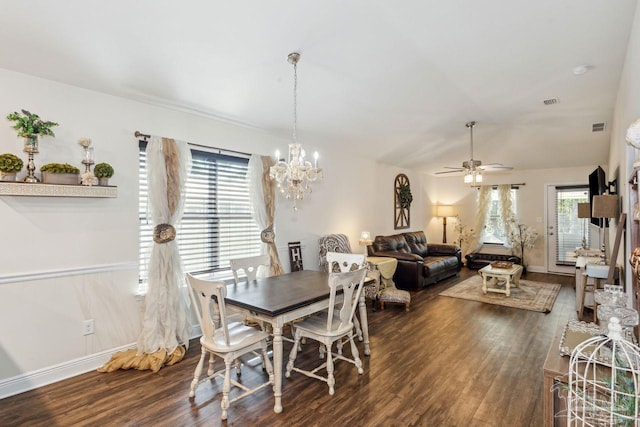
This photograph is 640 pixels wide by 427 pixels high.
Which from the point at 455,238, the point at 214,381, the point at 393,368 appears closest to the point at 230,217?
the point at 214,381

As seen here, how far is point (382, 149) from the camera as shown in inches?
237

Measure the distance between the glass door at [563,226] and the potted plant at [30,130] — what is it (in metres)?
9.01

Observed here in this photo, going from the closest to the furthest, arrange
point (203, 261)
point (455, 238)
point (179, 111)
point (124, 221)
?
point (124, 221) → point (179, 111) → point (203, 261) → point (455, 238)

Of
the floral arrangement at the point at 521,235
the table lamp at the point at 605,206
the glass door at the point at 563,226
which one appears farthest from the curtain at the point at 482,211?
the table lamp at the point at 605,206

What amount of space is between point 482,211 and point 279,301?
731 cm

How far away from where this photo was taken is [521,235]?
770 centimetres

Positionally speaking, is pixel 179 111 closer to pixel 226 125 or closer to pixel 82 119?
pixel 226 125

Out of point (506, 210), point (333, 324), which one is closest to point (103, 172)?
point (333, 324)

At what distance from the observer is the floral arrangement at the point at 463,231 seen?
28.0 feet

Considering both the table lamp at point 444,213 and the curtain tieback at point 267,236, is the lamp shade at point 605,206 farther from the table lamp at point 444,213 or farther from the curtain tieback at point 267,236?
the table lamp at point 444,213

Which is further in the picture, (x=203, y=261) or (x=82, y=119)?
(x=203, y=261)

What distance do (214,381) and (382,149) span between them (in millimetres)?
4656

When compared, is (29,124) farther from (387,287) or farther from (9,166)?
(387,287)

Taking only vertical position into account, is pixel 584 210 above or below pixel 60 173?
below
